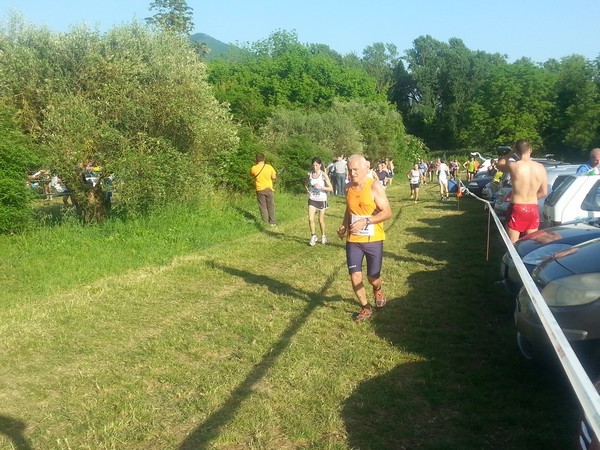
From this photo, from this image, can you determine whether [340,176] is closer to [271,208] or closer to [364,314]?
[271,208]

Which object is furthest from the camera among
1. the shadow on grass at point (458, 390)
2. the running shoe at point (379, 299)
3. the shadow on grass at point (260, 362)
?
the running shoe at point (379, 299)

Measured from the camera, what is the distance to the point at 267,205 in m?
15.5

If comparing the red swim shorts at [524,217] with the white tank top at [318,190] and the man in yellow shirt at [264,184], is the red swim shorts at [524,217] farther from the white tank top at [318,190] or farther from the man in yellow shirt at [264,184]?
the man in yellow shirt at [264,184]

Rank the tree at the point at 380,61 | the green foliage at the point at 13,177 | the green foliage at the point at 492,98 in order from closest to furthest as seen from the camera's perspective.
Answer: the green foliage at the point at 13,177 → the green foliage at the point at 492,98 → the tree at the point at 380,61

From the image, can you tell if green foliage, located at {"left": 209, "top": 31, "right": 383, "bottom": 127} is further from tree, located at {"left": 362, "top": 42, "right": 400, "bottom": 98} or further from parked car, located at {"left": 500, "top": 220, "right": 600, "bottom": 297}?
parked car, located at {"left": 500, "top": 220, "right": 600, "bottom": 297}

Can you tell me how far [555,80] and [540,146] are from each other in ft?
33.6

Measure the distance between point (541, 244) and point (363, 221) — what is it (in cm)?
198

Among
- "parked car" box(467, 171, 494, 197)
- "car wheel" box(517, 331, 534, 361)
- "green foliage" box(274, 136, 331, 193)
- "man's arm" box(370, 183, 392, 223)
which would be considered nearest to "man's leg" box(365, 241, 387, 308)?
"man's arm" box(370, 183, 392, 223)

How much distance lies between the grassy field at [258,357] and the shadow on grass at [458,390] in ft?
0.05

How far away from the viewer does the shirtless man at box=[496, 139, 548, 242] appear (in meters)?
7.98

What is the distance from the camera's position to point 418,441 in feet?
14.0

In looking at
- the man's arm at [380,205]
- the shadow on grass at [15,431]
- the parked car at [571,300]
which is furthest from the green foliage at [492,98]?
the shadow on grass at [15,431]

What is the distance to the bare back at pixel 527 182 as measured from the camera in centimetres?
797

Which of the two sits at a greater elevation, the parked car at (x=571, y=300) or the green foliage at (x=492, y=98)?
the green foliage at (x=492, y=98)
